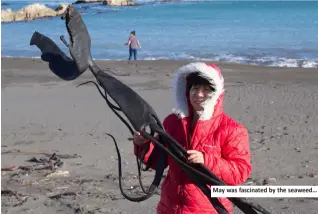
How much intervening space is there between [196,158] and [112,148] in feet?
19.8

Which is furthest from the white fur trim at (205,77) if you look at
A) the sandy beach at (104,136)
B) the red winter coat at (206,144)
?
the sandy beach at (104,136)

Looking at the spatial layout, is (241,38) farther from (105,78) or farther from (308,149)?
(105,78)

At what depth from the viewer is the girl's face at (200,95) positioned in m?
3.06

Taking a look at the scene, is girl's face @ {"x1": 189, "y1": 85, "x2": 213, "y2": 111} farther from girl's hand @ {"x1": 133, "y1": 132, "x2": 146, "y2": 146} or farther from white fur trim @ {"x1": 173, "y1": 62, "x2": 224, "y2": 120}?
girl's hand @ {"x1": 133, "y1": 132, "x2": 146, "y2": 146}

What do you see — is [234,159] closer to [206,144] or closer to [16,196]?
[206,144]

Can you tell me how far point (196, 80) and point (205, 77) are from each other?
8cm

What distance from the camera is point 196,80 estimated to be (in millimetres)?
3098

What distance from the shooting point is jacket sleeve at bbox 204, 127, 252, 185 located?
9.59ft

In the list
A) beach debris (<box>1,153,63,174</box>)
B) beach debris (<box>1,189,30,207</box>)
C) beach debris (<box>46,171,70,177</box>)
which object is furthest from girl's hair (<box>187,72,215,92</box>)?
beach debris (<box>1,153,63,174</box>)

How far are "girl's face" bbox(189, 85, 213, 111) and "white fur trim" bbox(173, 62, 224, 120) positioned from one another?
22 mm

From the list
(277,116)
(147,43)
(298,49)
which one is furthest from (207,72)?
(147,43)

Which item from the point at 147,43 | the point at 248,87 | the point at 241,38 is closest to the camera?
the point at 248,87

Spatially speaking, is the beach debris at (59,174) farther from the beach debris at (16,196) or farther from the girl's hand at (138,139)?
the girl's hand at (138,139)

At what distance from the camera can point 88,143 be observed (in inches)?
359
